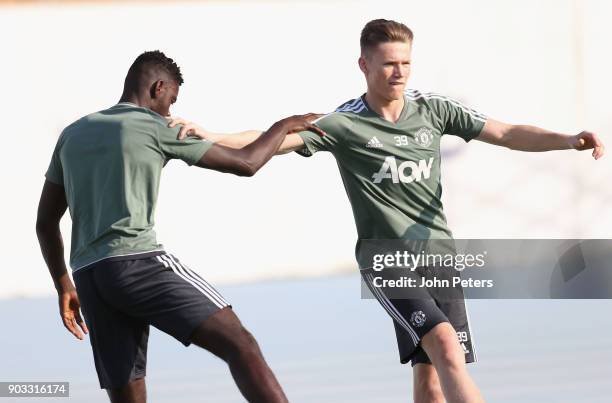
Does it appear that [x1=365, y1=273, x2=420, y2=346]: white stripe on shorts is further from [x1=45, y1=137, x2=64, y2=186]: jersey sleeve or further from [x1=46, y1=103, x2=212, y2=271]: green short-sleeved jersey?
[x1=45, y1=137, x2=64, y2=186]: jersey sleeve

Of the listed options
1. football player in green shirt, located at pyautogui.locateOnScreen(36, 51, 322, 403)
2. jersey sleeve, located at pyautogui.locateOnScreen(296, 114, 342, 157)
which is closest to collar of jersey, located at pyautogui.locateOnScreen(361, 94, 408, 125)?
jersey sleeve, located at pyautogui.locateOnScreen(296, 114, 342, 157)

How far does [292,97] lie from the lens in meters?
14.4

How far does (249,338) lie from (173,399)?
2.63 m

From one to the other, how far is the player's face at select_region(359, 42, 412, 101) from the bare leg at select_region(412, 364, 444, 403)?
3.61 feet

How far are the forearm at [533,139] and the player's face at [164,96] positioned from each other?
1.54 metres

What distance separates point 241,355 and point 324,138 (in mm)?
1237

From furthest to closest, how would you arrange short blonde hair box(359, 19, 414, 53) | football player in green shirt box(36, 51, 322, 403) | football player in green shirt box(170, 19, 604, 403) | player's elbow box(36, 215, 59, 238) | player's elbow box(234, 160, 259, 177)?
short blonde hair box(359, 19, 414, 53) → football player in green shirt box(170, 19, 604, 403) → player's elbow box(36, 215, 59, 238) → player's elbow box(234, 160, 259, 177) → football player in green shirt box(36, 51, 322, 403)

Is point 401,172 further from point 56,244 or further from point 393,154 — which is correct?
point 56,244

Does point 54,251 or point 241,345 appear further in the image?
point 54,251

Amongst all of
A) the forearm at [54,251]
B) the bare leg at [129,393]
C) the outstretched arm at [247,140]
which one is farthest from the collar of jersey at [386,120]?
the bare leg at [129,393]

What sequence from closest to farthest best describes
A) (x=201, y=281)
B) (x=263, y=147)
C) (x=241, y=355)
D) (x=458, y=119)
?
(x=241, y=355) < (x=201, y=281) < (x=263, y=147) < (x=458, y=119)

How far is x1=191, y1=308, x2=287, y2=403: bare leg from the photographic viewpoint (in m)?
4.68

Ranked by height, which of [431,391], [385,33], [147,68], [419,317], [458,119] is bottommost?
[431,391]

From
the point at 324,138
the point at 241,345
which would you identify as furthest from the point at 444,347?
the point at 324,138
